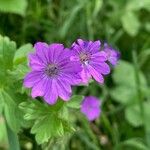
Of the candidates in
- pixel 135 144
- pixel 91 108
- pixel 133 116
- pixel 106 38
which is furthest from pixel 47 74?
pixel 106 38

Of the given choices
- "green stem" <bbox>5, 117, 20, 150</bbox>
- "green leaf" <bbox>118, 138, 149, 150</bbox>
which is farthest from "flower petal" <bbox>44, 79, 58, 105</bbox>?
"green leaf" <bbox>118, 138, 149, 150</bbox>


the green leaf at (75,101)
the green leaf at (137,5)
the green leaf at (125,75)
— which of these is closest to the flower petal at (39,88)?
the green leaf at (75,101)

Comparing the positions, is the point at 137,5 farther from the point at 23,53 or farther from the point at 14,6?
the point at 23,53

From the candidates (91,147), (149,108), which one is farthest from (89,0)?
(91,147)

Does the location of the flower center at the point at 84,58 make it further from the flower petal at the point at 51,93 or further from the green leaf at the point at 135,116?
the green leaf at the point at 135,116

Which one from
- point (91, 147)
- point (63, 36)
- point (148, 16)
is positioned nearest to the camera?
point (91, 147)

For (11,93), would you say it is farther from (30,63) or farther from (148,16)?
(148,16)

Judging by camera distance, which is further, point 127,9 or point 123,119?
point 127,9

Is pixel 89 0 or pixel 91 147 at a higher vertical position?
pixel 89 0
